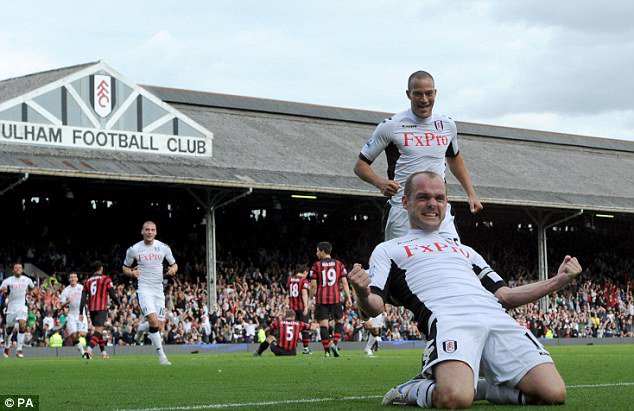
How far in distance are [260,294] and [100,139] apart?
7.62m

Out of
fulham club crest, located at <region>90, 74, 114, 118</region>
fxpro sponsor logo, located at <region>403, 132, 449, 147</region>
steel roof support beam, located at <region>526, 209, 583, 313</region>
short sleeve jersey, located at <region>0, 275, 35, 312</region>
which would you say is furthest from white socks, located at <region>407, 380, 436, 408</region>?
steel roof support beam, located at <region>526, 209, 583, 313</region>

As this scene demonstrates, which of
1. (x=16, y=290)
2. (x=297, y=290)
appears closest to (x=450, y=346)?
(x=297, y=290)

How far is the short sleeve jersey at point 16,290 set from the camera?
24609 millimetres

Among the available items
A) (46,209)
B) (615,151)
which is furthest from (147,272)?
(615,151)

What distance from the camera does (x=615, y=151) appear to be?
5753cm

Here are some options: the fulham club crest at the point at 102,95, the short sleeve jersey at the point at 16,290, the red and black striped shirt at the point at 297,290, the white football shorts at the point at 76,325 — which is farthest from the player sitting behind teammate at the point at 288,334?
the fulham club crest at the point at 102,95

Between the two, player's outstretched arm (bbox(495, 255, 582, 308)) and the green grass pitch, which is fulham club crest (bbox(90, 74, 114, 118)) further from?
player's outstretched arm (bbox(495, 255, 582, 308))

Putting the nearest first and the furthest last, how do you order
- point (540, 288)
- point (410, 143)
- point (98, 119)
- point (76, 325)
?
1. point (540, 288)
2. point (410, 143)
3. point (76, 325)
4. point (98, 119)

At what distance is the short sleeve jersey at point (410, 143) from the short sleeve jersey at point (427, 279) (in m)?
2.59

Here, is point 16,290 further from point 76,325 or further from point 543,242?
point 543,242

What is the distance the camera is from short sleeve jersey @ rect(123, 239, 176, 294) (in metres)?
17.5

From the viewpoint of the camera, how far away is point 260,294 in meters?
35.7

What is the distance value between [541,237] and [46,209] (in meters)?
18.8

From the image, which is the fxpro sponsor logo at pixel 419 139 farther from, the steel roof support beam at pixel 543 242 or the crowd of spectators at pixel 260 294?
the steel roof support beam at pixel 543 242
